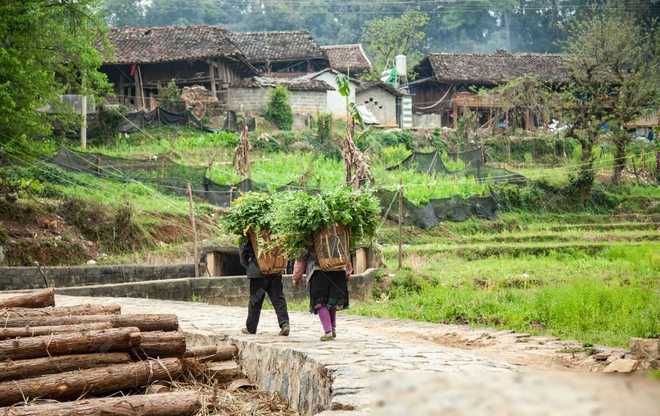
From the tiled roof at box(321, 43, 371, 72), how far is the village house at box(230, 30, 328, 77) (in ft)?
4.33

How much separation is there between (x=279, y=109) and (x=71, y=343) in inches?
1447

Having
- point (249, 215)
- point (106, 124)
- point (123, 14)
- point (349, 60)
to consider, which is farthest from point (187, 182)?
point (123, 14)

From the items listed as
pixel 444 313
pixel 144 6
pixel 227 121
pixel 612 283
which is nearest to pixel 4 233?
pixel 444 313

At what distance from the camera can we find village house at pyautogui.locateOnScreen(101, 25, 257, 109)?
151ft

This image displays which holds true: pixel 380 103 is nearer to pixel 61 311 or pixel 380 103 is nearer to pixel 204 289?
pixel 204 289

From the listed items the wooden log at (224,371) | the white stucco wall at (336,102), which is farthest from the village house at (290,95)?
the wooden log at (224,371)

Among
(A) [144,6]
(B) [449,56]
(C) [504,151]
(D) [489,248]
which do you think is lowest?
(D) [489,248]

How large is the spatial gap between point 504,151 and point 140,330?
117 feet

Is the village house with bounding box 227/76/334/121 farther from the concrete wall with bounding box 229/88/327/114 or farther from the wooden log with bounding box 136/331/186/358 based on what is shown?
the wooden log with bounding box 136/331/186/358

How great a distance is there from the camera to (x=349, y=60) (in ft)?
191

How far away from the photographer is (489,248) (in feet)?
85.2

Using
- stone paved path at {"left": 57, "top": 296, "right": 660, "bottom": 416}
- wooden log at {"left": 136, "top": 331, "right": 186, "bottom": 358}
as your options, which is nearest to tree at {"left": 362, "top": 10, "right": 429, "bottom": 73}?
stone paved path at {"left": 57, "top": 296, "right": 660, "bottom": 416}

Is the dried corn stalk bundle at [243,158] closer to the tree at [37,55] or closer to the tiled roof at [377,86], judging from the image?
the tree at [37,55]

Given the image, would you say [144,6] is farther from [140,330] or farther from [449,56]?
[140,330]
